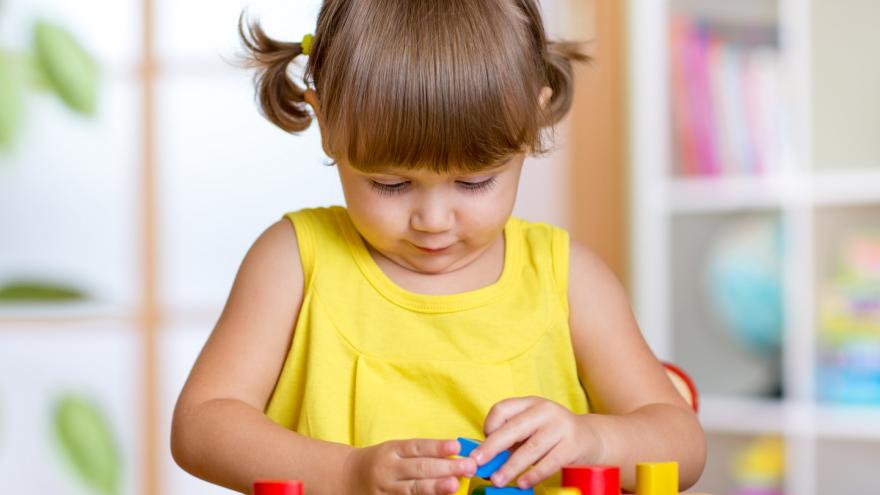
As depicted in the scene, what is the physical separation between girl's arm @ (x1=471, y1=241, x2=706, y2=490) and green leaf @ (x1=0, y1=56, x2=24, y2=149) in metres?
1.74

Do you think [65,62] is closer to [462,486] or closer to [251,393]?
[251,393]

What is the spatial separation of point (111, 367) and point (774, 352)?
1.40m

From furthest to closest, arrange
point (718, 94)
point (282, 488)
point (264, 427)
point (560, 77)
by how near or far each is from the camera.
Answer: point (718, 94), point (560, 77), point (264, 427), point (282, 488)

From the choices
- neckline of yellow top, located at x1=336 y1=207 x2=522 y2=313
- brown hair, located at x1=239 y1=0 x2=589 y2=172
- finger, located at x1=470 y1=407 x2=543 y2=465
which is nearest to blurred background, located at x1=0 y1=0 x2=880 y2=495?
neckline of yellow top, located at x1=336 y1=207 x2=522 y2=313

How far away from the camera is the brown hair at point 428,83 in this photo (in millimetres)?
934

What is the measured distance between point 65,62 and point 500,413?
1926 mm

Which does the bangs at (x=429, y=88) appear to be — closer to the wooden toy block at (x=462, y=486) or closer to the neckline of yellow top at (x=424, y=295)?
the neckline of yellow top at (x=424, y=295)

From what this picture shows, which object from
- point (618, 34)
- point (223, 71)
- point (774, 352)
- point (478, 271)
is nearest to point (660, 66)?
point (618, 34)

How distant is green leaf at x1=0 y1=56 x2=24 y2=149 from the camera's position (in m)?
2.53

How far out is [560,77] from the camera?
1.17m

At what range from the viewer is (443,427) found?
1.03 m

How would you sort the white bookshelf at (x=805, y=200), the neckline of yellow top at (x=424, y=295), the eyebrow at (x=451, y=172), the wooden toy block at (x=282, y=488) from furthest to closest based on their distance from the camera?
the white bookshelf at (x=805, y=200), the neckline of yellow top at (x=424, y=295), the eyebrow at (x=451, y=172), the wooden toy block at (x=282, y=488)

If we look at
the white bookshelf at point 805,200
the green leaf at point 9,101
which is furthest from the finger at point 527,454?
the green leaf at point 9,101

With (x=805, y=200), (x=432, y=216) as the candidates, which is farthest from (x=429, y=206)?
(x=805, y=200)
